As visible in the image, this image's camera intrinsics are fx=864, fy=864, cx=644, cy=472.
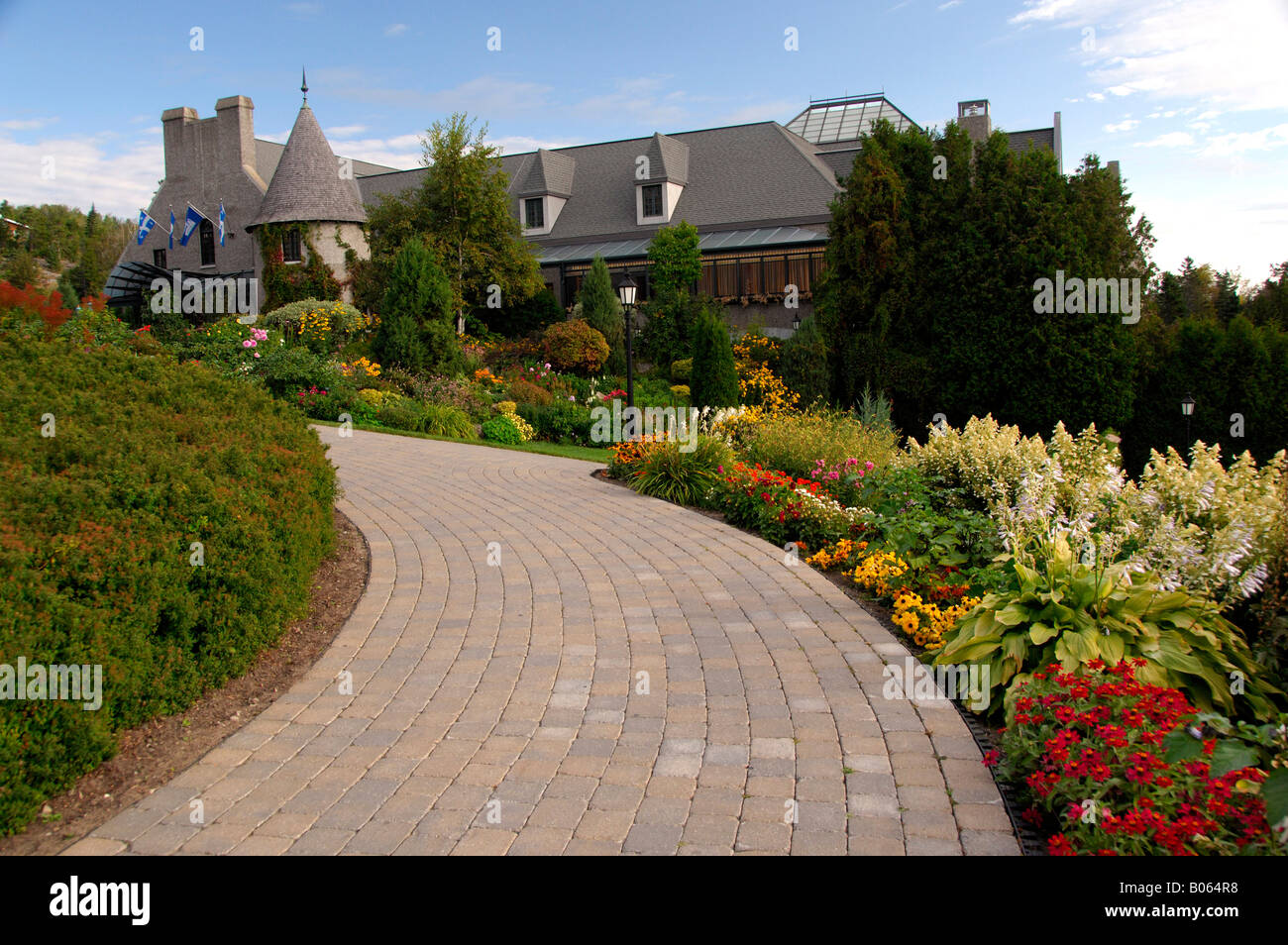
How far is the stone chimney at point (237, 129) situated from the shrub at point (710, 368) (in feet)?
89.2

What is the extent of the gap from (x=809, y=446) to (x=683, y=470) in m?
1.51

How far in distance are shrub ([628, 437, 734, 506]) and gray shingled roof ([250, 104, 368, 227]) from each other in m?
22.8

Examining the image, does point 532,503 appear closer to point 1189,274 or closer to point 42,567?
point 42,567

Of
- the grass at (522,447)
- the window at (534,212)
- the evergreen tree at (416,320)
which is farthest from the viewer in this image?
the window at (534,212)

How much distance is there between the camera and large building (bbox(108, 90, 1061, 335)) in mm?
29203

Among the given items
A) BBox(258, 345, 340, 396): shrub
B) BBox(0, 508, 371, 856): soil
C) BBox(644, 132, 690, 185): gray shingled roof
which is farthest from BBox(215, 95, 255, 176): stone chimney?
BBox(0, 508, 371, 856): soil

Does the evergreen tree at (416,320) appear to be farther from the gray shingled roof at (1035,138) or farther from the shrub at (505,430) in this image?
the gray shingled roof at (1035,138)

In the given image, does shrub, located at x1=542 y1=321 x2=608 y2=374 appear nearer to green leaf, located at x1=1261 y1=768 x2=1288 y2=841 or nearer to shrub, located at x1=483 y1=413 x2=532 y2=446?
shrub, located at x1=483 y1=413 x2=532 y2=446

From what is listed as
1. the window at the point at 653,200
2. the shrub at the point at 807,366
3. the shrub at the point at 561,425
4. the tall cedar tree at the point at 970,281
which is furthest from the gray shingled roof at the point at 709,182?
the shrub at the point at 561,425

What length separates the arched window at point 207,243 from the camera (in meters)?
36.4

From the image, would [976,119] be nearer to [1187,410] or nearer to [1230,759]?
[1187,410]

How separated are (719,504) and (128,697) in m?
6.60

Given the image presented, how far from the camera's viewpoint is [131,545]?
384 cm

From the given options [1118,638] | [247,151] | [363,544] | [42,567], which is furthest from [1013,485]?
[247,151]
